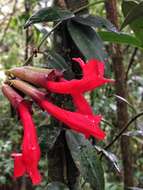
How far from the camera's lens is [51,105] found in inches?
21.1

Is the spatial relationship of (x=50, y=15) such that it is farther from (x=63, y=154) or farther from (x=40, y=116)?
(x=40, y=116)

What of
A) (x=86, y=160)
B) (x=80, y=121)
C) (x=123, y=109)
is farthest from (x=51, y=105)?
(x=123, y=109)

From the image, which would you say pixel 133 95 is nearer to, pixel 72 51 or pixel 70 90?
pixel 72 51

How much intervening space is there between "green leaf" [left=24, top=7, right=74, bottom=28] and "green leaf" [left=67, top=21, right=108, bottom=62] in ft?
0.12

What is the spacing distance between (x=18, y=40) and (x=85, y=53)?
1.98 metres

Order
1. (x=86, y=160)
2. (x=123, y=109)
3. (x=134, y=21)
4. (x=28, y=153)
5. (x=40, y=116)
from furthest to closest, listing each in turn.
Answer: (x=40, y=116)
(x=123, y=109)
(x=134, y=21)
(x=86, y=160)
(x=28, y=153)

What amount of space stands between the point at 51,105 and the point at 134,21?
41cm

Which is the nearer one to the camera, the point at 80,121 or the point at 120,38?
the point at 80,121

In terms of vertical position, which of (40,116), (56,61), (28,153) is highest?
(56,61)

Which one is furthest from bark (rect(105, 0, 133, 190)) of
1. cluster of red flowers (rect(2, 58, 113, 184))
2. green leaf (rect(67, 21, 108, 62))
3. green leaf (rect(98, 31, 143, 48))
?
cluster of red flowers (rect(2, 58, 113, 184))

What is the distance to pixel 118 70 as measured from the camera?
1.33m

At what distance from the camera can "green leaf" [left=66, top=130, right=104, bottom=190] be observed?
2.39ft

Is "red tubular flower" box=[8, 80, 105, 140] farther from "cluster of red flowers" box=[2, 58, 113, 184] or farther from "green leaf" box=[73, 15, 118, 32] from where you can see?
"green leaf" box=[73, 15, 118, 32]

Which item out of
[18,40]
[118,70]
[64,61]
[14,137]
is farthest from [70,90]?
[18,40]
